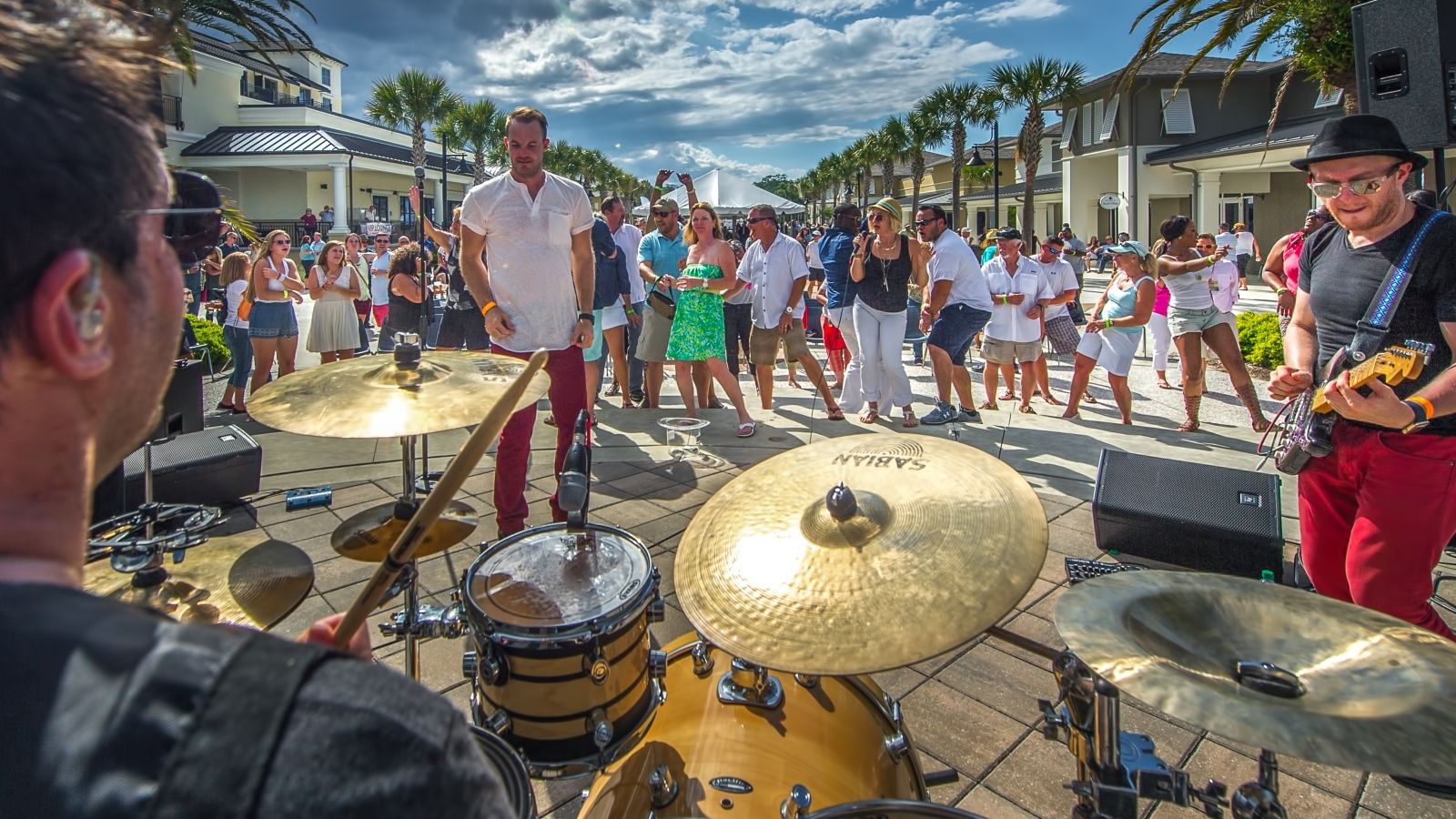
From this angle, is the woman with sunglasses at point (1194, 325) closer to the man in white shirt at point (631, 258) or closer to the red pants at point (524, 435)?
the man in white shirt at point (631, 258)

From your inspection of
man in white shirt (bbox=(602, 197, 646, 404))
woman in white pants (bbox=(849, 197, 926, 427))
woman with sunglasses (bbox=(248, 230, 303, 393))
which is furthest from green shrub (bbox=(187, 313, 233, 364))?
woman in white pants (bbox=(849, 197, 926, 427))

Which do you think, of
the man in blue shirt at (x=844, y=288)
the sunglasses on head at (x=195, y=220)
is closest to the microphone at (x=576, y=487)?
the sunglasses on head at (x=195, y=220)

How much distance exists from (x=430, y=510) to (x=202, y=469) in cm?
466

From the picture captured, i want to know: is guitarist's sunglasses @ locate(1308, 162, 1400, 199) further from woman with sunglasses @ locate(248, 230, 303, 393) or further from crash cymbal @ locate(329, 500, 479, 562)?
woman with sunglasses @ locate(248, 230, 303, 393)

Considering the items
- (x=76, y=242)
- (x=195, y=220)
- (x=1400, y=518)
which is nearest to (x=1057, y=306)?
(x=1400, y=518)

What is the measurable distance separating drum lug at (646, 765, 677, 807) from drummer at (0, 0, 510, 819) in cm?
121

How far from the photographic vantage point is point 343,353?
8.43 metres

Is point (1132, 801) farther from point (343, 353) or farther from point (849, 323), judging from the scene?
point (343, 353)

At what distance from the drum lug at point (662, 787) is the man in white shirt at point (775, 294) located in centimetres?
565

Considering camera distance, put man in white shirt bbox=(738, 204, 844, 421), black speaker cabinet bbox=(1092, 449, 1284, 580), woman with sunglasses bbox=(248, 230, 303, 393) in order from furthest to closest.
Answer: woman with sunglasses bbox=(248, 230, 303, 393)
man in white shirt bbox=(738, 204, 844, 421)
black speaker cabinet bbox=(1092, 449, 1284, 580)

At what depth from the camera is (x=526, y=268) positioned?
4.31m

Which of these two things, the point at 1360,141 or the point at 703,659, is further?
the point at 1360,141

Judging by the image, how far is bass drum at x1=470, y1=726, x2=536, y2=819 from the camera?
1.63 meters

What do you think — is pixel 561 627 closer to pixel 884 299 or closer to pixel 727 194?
pixel 884 299
